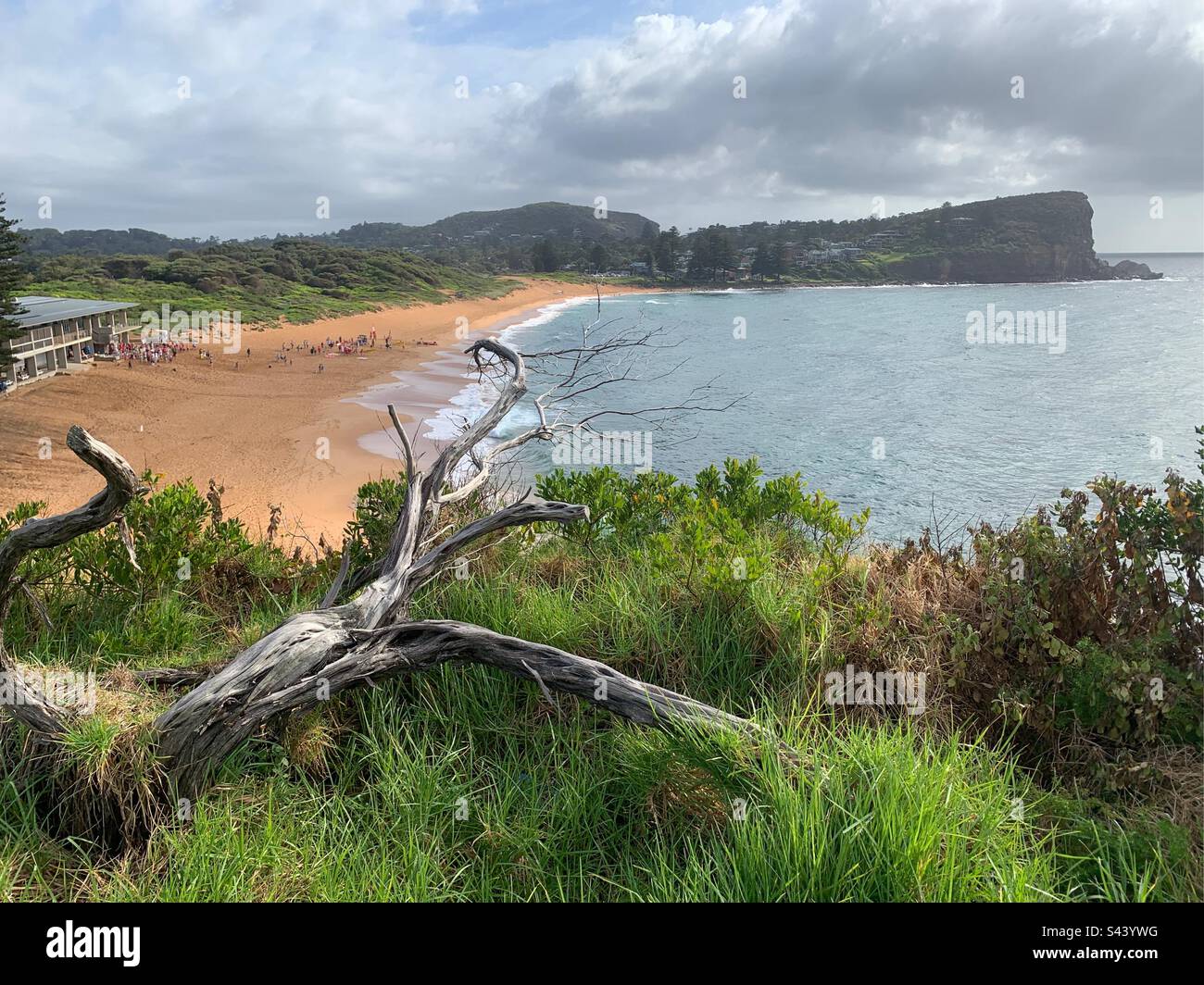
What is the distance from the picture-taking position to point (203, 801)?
3387mm

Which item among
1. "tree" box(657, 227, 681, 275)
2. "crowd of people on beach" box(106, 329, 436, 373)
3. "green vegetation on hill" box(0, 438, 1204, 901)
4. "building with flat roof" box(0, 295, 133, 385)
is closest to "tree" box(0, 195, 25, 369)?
"building with flat roof" box(0, 295, 133, 385)

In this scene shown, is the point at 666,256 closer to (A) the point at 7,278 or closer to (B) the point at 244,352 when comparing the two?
(B) the point at 244,352

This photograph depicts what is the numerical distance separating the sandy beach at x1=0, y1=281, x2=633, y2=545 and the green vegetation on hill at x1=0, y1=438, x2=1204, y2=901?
3984 mm

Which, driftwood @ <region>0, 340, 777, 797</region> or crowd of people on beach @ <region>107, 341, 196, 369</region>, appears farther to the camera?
crowd of people on beach @ <region>107, 341, 196, 369</region>

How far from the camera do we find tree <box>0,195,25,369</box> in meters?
21.9

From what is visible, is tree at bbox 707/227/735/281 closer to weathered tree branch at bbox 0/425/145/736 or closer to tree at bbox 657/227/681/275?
tree at bbox 657/227/681/275

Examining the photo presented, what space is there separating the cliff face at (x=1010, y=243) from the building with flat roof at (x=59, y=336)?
120m

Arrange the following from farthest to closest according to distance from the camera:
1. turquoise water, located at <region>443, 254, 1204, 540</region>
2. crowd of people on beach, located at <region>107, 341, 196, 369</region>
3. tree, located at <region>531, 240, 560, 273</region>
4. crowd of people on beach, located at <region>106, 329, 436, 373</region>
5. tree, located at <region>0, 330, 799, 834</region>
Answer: tree, located at <region>531, 240, 560, 273</region>, crowd of people on beach, located at <region>106, 329, 436, 373</region>, crowd of people on beach, located at <region>107, 341, 196, 369</region>, turquoise water, located at <region>443, 254, 1204, 540</region>, tree, located at <region>0, 330, 799, 834</region>

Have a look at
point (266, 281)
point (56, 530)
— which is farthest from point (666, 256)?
point (56, 530)

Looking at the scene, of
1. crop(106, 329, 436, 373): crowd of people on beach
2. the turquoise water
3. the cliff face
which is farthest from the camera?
the cliff face

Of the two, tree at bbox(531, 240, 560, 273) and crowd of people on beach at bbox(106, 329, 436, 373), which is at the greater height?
tree at bbox(531, 240, 560, 273)

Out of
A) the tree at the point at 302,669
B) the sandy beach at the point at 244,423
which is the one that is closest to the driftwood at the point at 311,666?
the tree at the point at 302,669

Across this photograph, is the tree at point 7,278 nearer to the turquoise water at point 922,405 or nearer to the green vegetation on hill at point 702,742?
the turquoise water at point 922,405

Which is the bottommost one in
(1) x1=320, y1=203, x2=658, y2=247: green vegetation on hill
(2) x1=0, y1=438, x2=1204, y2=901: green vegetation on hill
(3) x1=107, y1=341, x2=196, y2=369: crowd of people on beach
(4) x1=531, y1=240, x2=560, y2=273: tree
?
(2) x1=0, y1=438, x2=1204, y2=901: green vegetation on hill
